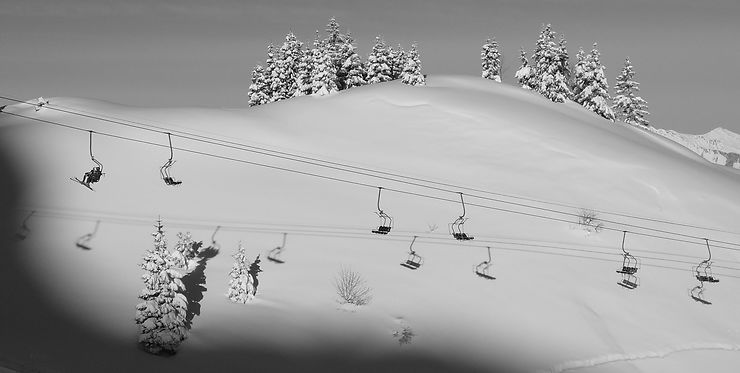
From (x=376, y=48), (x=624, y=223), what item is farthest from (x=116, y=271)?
(x=376, y=48)

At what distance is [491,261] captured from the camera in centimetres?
3581

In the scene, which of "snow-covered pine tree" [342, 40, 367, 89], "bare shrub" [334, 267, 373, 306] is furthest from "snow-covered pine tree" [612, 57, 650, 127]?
"bare shrub" [334, 267, 373, 306]

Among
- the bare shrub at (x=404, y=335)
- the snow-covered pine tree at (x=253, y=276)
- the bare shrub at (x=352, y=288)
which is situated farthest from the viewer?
the bare shrub at (x=352, y=288)

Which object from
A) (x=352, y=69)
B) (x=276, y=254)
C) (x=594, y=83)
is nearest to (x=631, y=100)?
(x=594, y=83)

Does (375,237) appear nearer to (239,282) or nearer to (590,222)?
(239,282)

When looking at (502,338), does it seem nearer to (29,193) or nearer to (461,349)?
(461,349)

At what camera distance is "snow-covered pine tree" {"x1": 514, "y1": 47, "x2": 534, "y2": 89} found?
82.0m

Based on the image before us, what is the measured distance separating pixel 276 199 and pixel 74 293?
46.1 feet

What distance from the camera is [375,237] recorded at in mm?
36625

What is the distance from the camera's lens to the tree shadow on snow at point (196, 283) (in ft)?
91.1

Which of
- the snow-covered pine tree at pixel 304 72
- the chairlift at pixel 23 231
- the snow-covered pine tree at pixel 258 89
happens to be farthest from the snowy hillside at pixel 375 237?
the snow-covered pine tree at pixel 258 89

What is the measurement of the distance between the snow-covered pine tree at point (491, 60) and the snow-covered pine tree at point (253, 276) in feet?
210

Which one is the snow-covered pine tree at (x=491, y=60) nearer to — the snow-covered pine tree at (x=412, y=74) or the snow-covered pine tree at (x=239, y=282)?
the snow-covered pine tree at (x=412, y=74)

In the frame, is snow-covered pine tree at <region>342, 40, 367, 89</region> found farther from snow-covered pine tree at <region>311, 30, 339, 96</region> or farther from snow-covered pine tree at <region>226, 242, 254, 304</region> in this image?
snow-covered pine tree at <region>226, 242, 254, 304</region>
